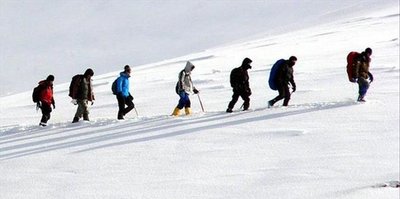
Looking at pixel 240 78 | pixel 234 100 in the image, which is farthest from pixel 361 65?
pixel 234 100

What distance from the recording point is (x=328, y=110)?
14.4 m

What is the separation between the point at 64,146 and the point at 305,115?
5.15m

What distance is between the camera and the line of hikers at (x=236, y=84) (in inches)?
577

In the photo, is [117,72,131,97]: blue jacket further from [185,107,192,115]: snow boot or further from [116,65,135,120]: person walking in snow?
[185,107,192,115]: snow boot

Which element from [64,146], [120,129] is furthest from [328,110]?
[64,146]

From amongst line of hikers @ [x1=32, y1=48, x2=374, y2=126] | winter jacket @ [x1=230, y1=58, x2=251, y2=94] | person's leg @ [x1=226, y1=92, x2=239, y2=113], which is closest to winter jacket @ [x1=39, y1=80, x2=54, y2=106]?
line of hikers @ [x1=32, y1=48, x2=374, y2=126]

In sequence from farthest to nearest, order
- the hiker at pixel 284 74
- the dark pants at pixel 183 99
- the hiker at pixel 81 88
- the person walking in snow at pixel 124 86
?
the hiker at pixel 81 88, the person walking in snow at pixel 124 86, the dark pants at pixel 183 99, the hiker at pixel 284 74

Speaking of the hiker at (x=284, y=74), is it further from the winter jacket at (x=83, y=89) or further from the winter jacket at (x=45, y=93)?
the winter jacket at (x=45, y=93)

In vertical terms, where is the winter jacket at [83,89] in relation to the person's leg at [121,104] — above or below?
above

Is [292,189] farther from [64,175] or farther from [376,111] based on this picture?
[376,111]

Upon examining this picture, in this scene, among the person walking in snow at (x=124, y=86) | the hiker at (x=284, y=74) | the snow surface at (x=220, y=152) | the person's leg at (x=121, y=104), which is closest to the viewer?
the snow surface at (x=220, y=152)

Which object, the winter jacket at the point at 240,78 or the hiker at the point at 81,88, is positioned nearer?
the winter jacket at the point at 240,78

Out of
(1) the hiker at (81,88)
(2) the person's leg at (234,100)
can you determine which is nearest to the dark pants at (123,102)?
(1) the hiker at (81,88)

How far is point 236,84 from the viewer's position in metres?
14.9
